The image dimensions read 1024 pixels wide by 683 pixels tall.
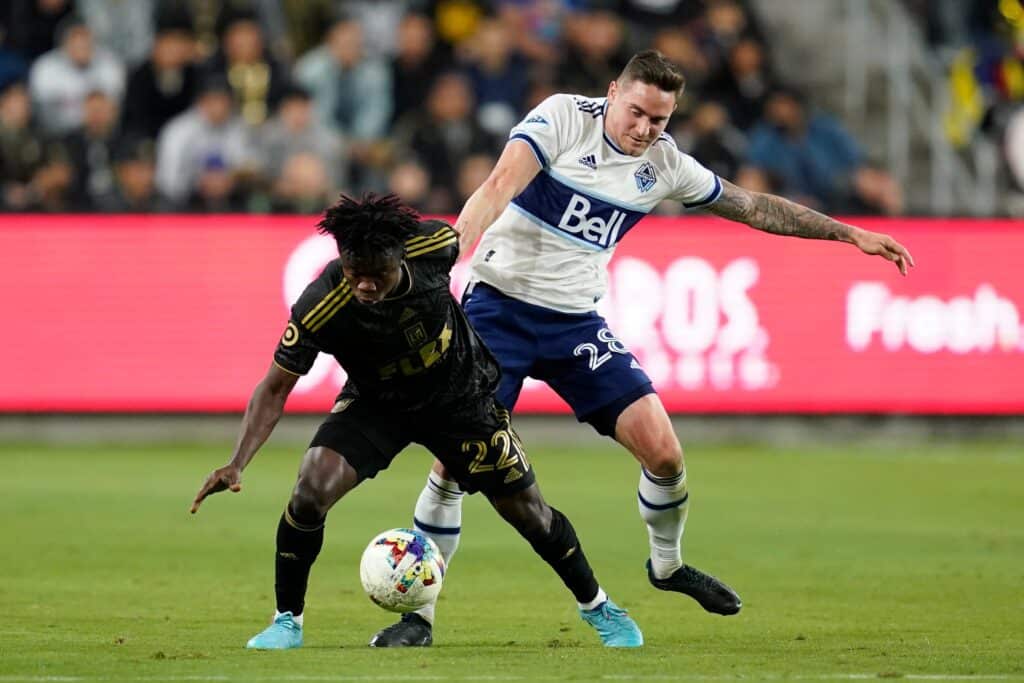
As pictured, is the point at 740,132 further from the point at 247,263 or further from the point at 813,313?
the point at 247,263

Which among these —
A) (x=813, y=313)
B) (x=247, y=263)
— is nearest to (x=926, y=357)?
(x=813, y=313)

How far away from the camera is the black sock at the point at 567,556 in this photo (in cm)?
785

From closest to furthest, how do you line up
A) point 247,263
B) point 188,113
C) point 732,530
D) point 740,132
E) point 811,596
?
point 811,596, point 732,530, point 247,263, point 188,113, point 740,132

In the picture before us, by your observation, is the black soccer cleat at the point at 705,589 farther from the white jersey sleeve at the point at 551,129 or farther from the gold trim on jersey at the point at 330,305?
the gold trim on jersey at the point at 330,305

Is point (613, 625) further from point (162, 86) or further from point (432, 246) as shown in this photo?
point (162, 86)

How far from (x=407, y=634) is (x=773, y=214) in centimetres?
260

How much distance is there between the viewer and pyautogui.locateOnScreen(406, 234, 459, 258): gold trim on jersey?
7.33 m

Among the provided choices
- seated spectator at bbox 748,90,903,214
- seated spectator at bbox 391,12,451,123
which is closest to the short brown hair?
seated spectator at bbox 748,90,903,214

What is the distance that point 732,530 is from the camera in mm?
12297

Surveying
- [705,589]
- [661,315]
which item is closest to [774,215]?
[705,589]

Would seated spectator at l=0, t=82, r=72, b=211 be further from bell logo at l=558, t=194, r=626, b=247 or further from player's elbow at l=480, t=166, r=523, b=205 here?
player's elbow at l=480, t=166, r=523, b=205

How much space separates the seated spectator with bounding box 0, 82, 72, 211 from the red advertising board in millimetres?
287

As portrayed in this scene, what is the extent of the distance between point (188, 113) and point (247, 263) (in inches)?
83.0

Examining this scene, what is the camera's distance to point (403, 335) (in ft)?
24.3
